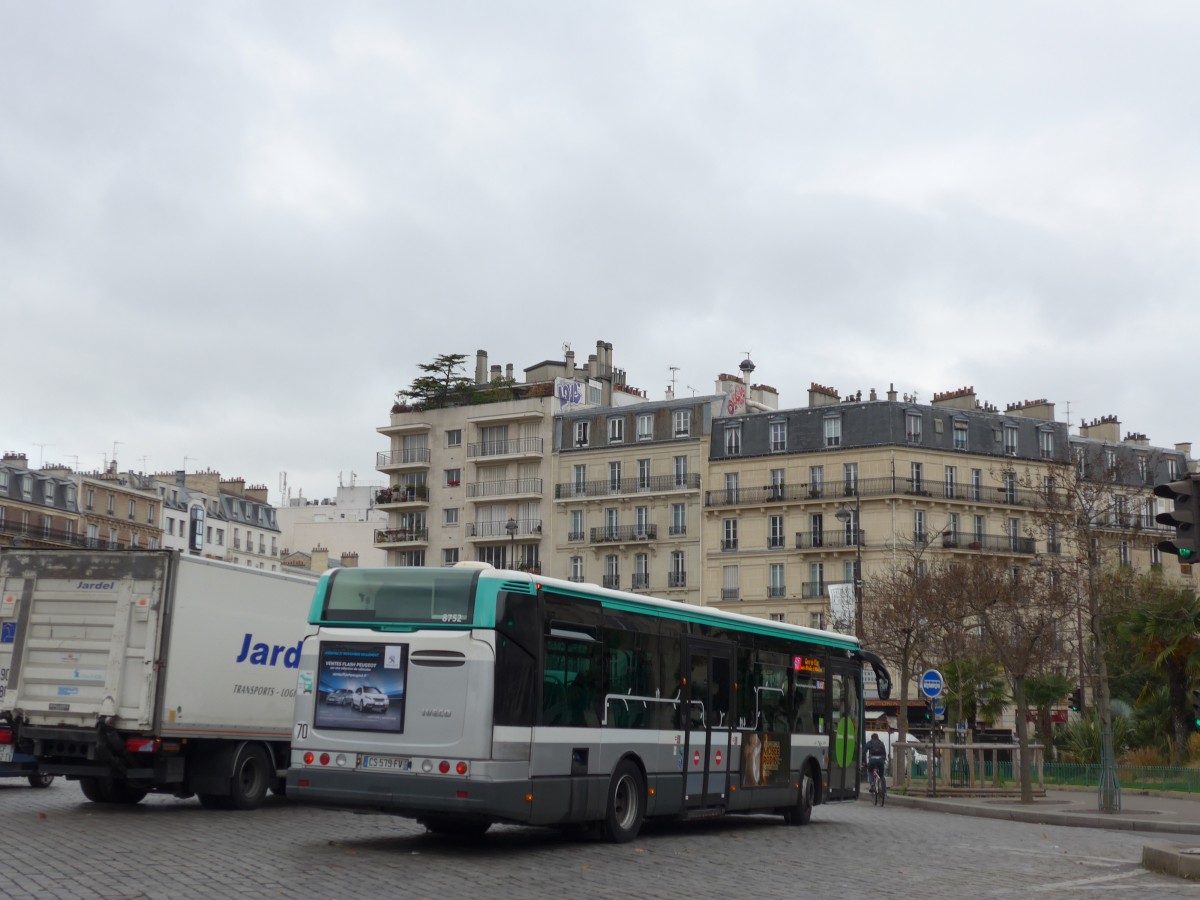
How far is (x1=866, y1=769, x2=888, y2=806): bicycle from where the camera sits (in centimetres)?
3030

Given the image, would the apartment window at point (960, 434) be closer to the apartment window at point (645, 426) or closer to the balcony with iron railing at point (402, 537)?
the apartment window at point (645, 426)

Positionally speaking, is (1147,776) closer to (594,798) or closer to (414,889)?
(594,798)

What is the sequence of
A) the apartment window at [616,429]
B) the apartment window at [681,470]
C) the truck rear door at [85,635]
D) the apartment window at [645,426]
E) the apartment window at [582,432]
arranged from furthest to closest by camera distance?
the apartment window at [582,432] → the apartment window at [616,429] → the apartment window at [645,426] → the apartment window at [681,470] → the truck rear door at [85,635]

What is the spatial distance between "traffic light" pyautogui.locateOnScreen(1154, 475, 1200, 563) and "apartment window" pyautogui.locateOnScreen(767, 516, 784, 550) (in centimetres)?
5811

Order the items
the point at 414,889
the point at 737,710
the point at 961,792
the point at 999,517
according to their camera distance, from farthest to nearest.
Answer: the point at 999,517, the point at 961,792, the point at 737,710, the point at 414,889

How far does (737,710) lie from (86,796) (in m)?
9.02

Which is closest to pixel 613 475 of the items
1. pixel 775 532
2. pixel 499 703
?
pixel 775 532

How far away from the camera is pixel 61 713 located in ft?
60.4

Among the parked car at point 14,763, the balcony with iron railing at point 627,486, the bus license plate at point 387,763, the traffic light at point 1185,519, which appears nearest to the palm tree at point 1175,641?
the traffic light at point 1185,519

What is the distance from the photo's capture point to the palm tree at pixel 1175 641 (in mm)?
34750

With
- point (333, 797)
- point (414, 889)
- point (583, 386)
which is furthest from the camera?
point (583, 386)

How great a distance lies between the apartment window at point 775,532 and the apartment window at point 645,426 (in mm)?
8971

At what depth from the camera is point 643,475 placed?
254 ft

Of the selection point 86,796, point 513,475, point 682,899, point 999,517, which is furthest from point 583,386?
point 682,899
